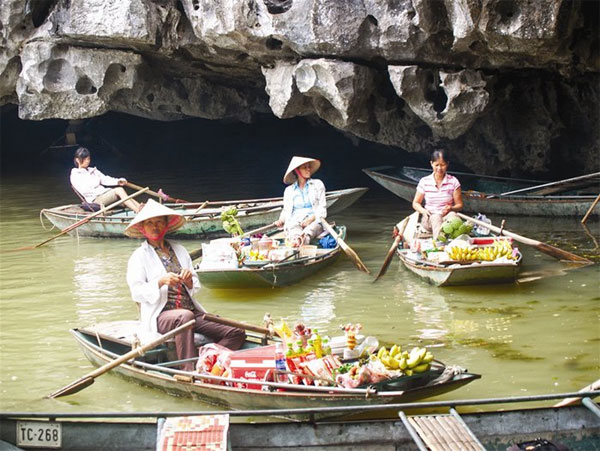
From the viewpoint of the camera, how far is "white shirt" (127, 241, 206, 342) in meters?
6.23

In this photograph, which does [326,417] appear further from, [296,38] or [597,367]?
[296,38]

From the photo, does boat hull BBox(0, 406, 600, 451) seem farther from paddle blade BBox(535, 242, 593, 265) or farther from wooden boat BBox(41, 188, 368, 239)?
wooden boat BBox(41, 188, 368, 239)

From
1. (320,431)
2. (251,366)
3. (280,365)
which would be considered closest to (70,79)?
(251,366)

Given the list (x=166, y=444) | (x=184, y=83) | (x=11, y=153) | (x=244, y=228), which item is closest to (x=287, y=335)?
(x=166, y=444)

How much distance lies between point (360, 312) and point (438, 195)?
6.66 feet

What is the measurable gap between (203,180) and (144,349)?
37.3 feet

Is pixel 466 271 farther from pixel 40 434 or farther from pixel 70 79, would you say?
pixel 70 79

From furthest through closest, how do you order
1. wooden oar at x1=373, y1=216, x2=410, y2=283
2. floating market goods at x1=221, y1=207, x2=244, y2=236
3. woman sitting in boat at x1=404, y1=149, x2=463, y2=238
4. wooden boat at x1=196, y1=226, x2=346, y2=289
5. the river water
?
floating market goods at x1=221, y1=207, x2=244, y2=236, woman sitting in boat at x1=404, y1=149, x2=463, y2=238, wooden oar at x1=373, y1=216, x2=410, y2=283, wooden boat at x1=196, y1=226, x2=346, y2=289, the river water

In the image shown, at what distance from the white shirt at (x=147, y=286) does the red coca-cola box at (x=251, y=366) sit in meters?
0.75

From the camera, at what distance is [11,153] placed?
21672mm

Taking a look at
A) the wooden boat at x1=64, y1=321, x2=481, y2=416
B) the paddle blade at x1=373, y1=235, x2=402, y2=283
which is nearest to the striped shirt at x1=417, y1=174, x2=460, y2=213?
the paddle blade at x1=373, y1=235, x2=402, y2=283

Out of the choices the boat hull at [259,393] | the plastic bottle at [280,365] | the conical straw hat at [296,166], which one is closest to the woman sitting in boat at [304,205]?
the conical straw hat at [296,166]

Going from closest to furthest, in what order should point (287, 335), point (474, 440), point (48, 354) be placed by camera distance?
point (474, 440)
point (287, 335)
point (48, 354)

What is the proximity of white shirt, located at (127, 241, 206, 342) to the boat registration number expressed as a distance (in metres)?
1.58
